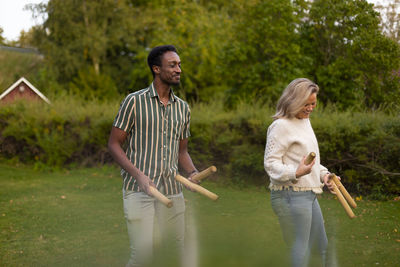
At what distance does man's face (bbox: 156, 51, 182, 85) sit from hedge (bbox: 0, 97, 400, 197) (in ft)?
20.9

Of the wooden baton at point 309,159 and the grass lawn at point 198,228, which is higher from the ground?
the wooden baton at point 309,159

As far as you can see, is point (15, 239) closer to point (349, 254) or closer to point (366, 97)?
point (349, 254)

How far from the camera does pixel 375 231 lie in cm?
663

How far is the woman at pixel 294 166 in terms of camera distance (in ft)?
10.4

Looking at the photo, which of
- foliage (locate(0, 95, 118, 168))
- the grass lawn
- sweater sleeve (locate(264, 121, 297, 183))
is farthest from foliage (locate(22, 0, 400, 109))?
Result: sweater sleeve (locate(264, 121, 297, 183))

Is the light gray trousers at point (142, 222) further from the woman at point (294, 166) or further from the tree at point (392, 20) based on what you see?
the tree at point (392, 20)

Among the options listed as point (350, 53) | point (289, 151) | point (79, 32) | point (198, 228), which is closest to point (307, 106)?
point (289, 151)

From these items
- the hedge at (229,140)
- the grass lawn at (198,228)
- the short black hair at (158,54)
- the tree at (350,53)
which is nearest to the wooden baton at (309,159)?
the grass lawn at (198,228)

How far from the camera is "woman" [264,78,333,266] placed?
3182 mm

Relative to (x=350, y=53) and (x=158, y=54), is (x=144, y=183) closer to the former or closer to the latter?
(x=158, y=54)

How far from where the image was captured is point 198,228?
4070mm

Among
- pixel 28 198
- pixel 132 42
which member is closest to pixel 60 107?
pixel 28 198

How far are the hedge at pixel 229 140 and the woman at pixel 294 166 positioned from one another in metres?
5.93

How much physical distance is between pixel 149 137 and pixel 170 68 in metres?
0.51
